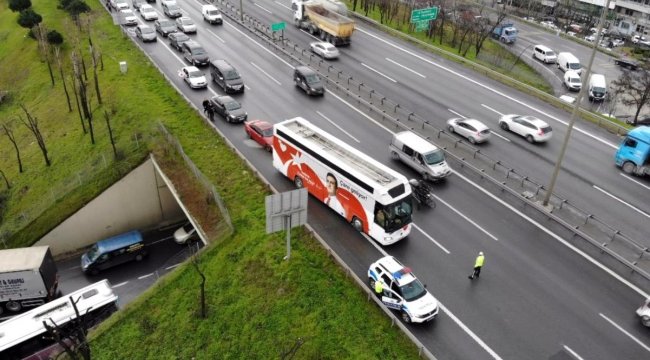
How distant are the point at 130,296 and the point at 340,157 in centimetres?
1701

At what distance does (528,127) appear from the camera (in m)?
35.7

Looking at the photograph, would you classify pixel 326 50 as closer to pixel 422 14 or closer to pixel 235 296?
pixel 422 14

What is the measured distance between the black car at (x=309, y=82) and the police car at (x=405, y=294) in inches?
895

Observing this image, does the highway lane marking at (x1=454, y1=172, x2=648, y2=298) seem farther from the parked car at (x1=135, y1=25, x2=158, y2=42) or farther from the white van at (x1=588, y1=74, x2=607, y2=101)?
the parked car at (x1=135, y1=25, x2=158, y2=42)

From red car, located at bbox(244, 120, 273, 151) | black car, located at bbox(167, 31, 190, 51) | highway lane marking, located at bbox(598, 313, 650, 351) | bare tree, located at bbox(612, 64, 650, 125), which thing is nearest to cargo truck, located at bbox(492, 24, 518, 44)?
bare tree, located at bbox(612, 64, 650, 125)

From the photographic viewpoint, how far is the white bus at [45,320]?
984 inches

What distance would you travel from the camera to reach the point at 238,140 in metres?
35.2

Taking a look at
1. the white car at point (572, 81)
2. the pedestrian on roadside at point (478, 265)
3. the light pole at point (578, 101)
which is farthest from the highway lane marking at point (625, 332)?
the white car at point (572, 81)

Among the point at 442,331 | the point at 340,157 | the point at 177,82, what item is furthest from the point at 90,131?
the point at 442,331

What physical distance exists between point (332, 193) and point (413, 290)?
784cm

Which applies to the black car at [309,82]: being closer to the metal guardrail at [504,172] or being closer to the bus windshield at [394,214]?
the metal guardrail at [504,172]

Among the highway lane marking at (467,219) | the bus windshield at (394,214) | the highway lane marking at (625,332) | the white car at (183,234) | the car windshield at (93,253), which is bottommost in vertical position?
the car windshield at (93,253)

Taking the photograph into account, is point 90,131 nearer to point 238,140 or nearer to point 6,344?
point 238,140

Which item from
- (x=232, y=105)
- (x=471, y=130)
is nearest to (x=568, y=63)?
(x=471, y=130)
